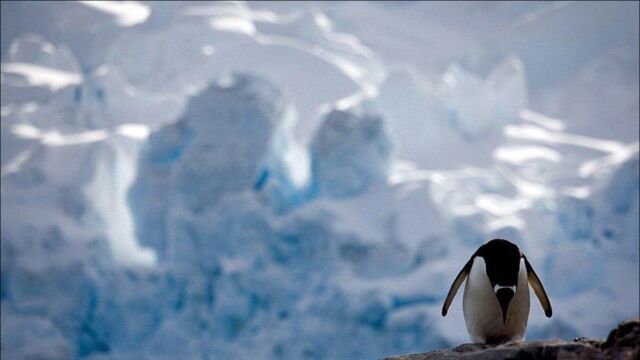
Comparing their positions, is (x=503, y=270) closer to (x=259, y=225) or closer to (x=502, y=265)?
(x=502, y=265)

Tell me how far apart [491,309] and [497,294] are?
116 millimetres

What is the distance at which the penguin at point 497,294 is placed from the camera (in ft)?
8.50

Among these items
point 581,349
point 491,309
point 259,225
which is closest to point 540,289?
point 491,309

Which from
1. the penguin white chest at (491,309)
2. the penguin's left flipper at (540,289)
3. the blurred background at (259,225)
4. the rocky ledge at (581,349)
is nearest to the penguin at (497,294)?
the penguin white chest at (491,309)

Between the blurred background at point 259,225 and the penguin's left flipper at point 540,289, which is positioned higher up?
the penguin's left flipper at point 540,289

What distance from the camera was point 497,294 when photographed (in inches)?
102

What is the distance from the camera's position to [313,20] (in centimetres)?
1977

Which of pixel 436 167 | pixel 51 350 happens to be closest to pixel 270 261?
pixel 51 350

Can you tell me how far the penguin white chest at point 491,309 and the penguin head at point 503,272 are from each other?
0.04 meters

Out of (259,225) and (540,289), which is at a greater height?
(540,289)

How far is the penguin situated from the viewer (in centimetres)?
259

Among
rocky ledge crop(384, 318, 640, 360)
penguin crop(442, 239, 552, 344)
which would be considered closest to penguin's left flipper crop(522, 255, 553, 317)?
penguin crop(442, 239, 552, 344)

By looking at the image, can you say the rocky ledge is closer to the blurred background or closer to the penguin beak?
the penguin beak

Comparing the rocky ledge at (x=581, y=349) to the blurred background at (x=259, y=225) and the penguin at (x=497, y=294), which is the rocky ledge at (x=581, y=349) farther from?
the blurred background at (x=259, y=225)
